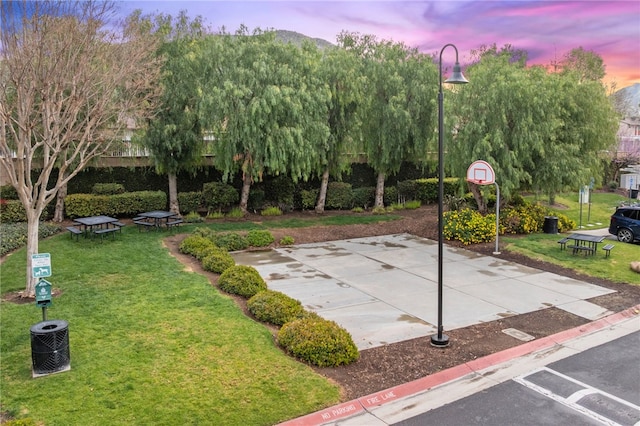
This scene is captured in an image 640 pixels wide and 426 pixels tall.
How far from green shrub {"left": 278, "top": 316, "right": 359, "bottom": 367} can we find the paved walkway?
2.94 feet

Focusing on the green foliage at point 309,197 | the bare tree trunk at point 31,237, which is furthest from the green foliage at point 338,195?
the bare tree trunk at point 31,237

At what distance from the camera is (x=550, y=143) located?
18953mm

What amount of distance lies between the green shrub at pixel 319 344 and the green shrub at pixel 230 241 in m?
8.17

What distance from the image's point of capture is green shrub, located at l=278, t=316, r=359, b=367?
26.1 feet

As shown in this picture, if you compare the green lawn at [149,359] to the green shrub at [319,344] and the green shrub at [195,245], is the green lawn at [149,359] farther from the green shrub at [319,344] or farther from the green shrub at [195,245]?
the green shrub at [195,245]

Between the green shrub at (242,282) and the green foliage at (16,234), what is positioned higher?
the green foliage at (16,234)

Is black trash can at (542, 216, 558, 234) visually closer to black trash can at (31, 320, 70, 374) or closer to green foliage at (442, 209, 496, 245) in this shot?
green foliage at (442, 209, 496, 245)

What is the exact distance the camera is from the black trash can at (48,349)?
7.03 meters

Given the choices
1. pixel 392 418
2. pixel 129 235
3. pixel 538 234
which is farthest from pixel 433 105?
pixel 392 418

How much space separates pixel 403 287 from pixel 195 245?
6.77m

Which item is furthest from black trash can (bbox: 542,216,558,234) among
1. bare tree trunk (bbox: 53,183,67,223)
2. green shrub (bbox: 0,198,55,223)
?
green shrub (bbox: 0,198,55,223)

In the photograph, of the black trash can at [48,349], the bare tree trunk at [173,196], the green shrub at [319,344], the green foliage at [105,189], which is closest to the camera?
the black trash can at [48,349]

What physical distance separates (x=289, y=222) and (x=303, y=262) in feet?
21.1

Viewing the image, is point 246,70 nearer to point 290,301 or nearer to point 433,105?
point 433,105
